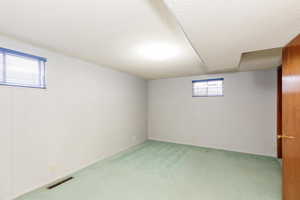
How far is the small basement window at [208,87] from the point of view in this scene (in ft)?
14.3

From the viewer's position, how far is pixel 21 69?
2.19 m

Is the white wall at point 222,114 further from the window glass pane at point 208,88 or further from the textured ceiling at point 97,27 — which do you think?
the textured ceiling at point 97,27

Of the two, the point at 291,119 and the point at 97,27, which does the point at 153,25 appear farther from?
the point at 291,119

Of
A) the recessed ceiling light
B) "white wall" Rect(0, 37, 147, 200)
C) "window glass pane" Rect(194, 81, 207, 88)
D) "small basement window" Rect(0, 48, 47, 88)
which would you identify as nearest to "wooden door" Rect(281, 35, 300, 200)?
the recessed ceiling light

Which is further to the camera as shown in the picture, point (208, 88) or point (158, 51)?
point (208, 88)

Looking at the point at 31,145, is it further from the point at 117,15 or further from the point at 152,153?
the point at 152,153

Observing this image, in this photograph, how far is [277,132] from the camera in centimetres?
361

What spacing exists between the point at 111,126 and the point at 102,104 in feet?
2.19

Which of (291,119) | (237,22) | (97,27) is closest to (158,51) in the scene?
(97,27)

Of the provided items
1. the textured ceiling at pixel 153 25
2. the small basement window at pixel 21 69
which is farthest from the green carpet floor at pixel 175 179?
the textured ceiling at pixel 153 25

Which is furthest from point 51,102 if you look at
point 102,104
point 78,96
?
point 102,104

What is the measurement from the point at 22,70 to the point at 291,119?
12.5 ft

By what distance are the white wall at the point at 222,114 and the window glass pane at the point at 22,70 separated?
3.65 meters

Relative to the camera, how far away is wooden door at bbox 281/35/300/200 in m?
1.65
